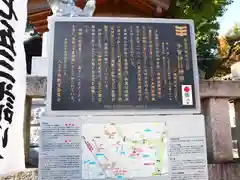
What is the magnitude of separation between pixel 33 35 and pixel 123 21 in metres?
6.31

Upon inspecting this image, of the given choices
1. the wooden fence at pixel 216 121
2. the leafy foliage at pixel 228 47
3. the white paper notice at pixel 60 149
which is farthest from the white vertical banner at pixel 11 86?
the leafy foliage at pixel 228 47

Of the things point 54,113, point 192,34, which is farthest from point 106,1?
point 54,113

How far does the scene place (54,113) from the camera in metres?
1.99

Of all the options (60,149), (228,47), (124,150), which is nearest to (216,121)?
(124,150)

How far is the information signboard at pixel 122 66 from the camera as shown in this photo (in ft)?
6.72

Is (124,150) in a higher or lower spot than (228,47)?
lower

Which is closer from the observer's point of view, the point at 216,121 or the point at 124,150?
the point at 124,150

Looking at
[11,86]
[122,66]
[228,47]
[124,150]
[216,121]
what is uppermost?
[228,47]

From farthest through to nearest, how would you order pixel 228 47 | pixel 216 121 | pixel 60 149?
pixel 228 47 < pixel 216 121 < pixel 60 149

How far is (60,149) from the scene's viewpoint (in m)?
1.97

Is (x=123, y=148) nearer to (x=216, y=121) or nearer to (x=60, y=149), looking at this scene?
(x=60, y=149)

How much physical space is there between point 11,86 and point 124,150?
0.94 metres

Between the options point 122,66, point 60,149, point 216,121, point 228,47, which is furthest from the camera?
point 228,47

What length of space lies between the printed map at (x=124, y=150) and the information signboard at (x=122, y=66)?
0.49 feet
